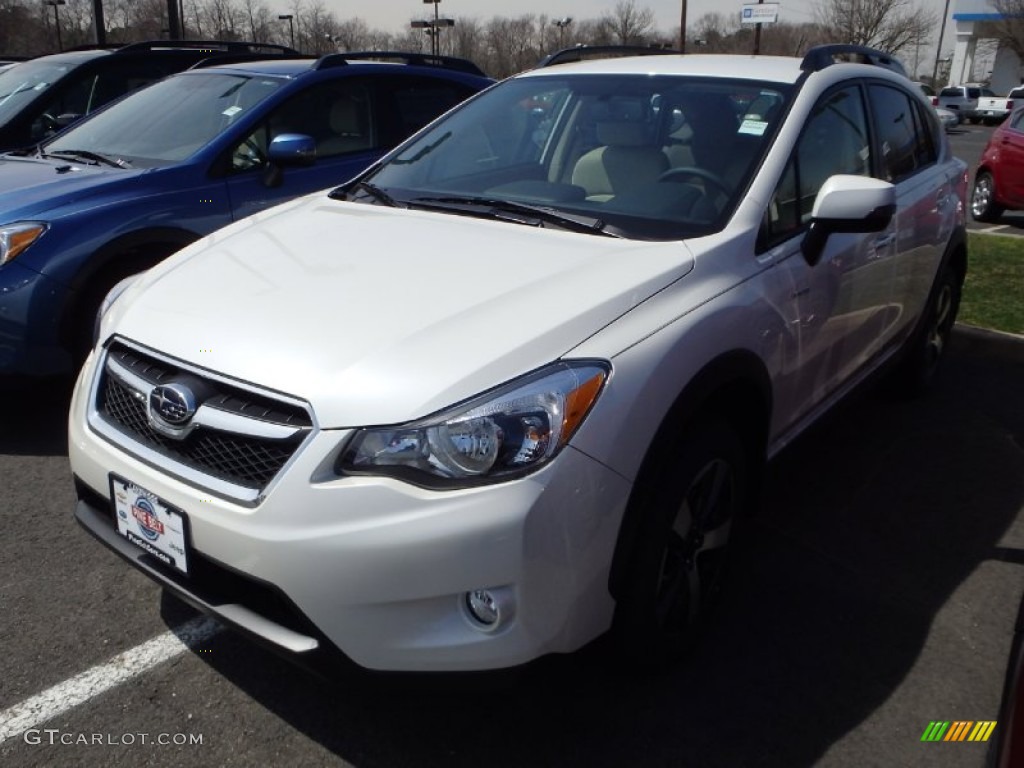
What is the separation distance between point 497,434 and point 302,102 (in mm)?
4036

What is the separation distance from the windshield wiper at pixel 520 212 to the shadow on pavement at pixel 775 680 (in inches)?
45.0

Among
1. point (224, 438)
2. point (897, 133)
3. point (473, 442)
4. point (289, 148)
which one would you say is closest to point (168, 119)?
point (289, 148)

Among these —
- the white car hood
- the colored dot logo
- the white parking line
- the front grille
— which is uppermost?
the white car hood

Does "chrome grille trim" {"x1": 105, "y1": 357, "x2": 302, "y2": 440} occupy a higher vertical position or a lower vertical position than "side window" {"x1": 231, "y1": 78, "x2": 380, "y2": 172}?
lower

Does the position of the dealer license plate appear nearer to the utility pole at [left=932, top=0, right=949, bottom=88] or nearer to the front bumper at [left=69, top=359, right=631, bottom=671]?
the front bumper at [left=69, top=359, right=631, bottom=671]

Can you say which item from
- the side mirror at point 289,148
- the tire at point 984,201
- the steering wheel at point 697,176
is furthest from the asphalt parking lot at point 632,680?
the tire at point 984,201

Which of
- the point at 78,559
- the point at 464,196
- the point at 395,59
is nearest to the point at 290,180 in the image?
the point at 395,59

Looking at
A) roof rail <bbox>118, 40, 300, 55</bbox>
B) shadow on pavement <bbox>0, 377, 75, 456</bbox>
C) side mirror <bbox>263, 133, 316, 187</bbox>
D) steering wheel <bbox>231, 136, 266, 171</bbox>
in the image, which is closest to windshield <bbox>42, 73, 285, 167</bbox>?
steering wheel <bbox>231, 136, 266, 171</bbox>

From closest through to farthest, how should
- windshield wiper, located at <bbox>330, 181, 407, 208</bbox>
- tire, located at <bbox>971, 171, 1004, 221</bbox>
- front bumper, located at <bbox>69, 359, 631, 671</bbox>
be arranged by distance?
front bumper, located at <bbox>69, 359, 631, 671</bbox> → windshield wiper, located at <bbox>330, 181, 407, 208</bbox> → tire, located at <bbox>971, 171, 1004, 221</bbox>

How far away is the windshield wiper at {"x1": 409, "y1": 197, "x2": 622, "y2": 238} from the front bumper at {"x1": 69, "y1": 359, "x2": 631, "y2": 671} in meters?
1.03

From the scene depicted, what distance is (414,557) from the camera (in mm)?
1976

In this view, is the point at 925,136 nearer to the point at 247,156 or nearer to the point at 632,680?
the point at 632,680

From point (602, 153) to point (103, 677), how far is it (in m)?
2.39

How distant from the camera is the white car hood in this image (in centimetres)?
210
